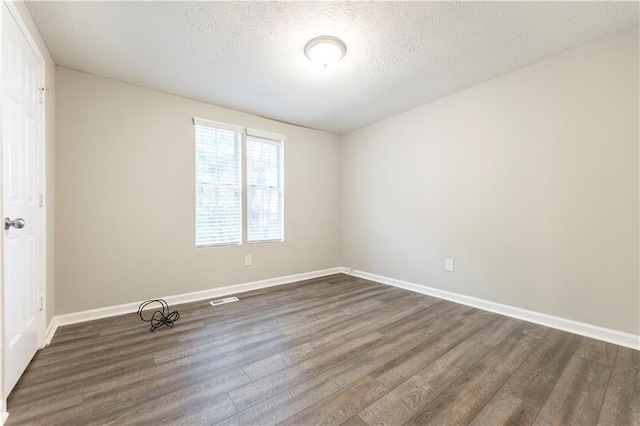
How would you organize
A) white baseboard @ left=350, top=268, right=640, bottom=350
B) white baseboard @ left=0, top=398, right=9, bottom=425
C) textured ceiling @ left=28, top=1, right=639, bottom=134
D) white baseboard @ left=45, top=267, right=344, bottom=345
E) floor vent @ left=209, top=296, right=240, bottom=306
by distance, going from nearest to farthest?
1. white baseboard @ left=0, top=398, right=9, bottom=425
2. textured ceiling @ left=28, top=1, right=639, bottom=134
3. white baseboard @ left=350, top=268, right=640, bottom=350
4. white baseboard @ left=45, top=267, right=344, bottom=345
5. floor vent @ left=209, top=296, right=240, bottom=306

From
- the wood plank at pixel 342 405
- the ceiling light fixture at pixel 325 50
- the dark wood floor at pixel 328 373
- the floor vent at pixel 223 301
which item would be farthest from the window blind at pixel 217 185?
the wood plank at pixel 342 405

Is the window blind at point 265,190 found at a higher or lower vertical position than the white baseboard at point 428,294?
higher

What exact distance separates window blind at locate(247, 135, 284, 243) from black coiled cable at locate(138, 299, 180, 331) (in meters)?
1.22

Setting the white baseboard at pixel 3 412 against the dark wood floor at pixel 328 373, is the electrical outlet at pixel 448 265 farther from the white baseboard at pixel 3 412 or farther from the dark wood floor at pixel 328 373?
the white baseboard at pixel 3 412

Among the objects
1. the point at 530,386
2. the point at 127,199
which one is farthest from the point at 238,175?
the point at 530,386

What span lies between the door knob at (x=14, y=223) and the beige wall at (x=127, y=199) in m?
1.07

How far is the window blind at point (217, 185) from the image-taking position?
320 centimetres

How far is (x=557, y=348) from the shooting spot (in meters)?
2.02

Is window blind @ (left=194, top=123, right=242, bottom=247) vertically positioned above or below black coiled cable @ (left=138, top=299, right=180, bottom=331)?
above

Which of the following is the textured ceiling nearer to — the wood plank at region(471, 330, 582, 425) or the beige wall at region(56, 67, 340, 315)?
the beige wall at region(56, 67, 340, 315)

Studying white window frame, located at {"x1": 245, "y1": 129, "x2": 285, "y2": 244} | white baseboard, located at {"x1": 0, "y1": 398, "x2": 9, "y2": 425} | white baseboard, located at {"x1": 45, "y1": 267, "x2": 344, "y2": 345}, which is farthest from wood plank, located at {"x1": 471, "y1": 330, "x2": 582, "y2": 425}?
white window frame, located at {"x1": 245, "y1": 129, "x2": 285, "y2": 244}

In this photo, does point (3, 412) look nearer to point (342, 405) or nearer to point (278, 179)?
point (342, 405)

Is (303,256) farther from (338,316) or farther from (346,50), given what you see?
(346,50)

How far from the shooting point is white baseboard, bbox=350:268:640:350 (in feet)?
6.72
